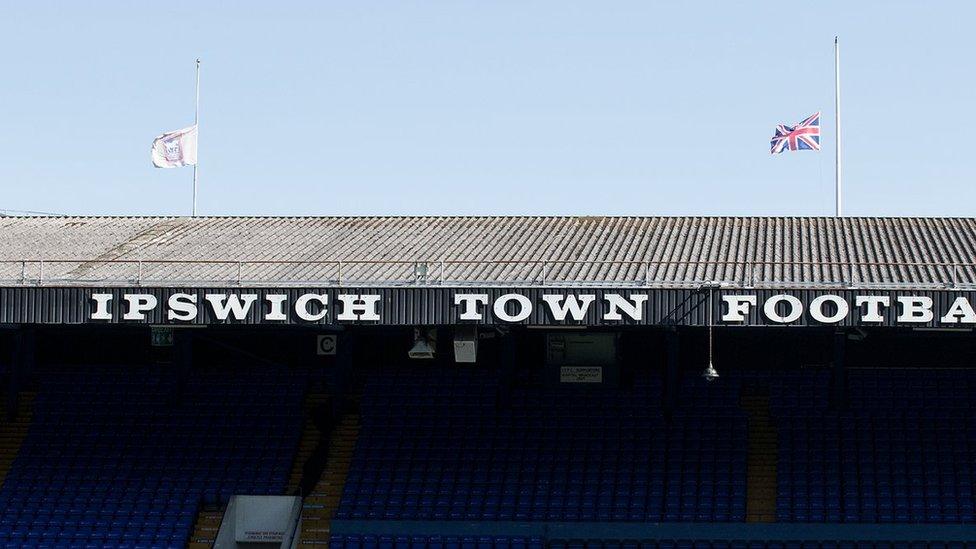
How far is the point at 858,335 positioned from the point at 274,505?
16922 mm

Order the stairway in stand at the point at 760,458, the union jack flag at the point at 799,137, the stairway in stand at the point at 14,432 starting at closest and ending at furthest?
the stairway in stand at the point at 760,458 → the stairway in stand at the point at 14,432 → the union jack flag at the point at 799,137

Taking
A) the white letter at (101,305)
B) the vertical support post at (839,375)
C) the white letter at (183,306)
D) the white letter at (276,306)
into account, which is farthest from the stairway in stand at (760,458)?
the white letter at (101,305)

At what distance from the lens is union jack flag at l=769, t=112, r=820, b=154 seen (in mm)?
54156

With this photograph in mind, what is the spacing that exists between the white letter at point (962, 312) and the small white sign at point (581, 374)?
1165 centimetres

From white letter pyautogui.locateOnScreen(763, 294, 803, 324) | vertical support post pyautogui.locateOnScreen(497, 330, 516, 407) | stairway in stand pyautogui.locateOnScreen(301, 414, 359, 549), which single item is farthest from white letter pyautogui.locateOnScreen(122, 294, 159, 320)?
white letter pyautogui.locateOnScreen(763, 294, 803, 324)

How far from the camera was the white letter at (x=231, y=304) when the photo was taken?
37844 mm

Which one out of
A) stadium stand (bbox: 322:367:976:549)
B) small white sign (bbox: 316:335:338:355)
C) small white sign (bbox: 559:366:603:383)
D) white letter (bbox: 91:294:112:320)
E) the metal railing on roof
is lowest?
stadium stand (bbox: 322:367:976:549)

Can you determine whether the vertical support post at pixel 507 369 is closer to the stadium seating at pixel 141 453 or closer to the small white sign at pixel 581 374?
the small white sign at pixel 581 374

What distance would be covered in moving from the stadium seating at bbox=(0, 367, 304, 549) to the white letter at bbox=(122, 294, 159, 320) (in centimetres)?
627

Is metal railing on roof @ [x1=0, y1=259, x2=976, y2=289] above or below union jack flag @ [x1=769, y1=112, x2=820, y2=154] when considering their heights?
below

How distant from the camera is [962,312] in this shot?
36094mm

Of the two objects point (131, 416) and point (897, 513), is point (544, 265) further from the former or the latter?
point (131, 416)

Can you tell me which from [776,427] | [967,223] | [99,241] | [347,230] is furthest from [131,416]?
[967,223]

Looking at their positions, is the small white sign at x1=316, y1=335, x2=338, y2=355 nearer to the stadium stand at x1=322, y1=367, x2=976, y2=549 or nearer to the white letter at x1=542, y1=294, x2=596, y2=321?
the stadium stand at x1=322, y1=367, x2=976, y2=549
